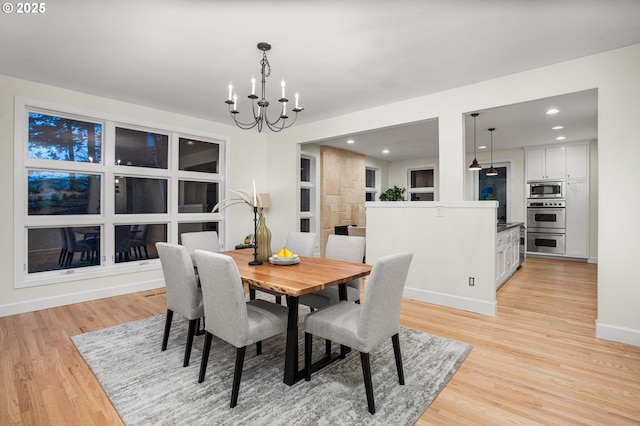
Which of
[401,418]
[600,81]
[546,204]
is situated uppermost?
[600,81]

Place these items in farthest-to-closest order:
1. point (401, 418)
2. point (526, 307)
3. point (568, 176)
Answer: point (568, 176) → point (526, 307) → point (401, 418)

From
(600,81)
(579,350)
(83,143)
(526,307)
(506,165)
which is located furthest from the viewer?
(506,165)

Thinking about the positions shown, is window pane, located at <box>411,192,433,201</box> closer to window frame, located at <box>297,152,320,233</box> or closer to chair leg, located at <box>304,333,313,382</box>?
window frame, located at <box>297,152,320,233</box>

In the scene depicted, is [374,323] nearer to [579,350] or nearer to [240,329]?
[240,329]

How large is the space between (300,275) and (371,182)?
7063mm

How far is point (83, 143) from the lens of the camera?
400 cm

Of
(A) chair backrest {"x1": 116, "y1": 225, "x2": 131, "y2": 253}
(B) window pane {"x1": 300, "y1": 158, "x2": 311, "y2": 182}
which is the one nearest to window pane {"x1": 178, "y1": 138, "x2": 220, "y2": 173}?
(A) chair backrest {"x1": 116, "y1": 225, "x2": 131, "y2": 253}

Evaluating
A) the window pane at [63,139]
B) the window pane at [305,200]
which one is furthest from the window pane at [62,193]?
the window pane at [305,200]

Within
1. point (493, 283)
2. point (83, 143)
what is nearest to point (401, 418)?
point (493, 283)

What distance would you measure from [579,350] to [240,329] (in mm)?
2757

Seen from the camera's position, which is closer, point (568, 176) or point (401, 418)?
point (401, 418)

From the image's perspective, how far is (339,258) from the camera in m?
3.11

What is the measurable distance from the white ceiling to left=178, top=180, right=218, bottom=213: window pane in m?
1.55

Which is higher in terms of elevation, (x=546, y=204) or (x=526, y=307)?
(x=546, y=204)
